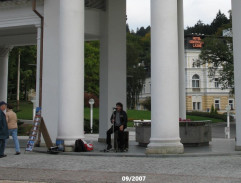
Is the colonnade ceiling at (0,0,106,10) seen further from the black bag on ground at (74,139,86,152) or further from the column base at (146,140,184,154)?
the column base at (146,140,184,154)

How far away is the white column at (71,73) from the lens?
15.3 meters

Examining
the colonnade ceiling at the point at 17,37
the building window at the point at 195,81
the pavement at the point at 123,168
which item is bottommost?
the pavement at the point at 123,168

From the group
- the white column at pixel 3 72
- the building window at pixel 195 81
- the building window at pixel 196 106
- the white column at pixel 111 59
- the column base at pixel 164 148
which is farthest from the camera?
the building window at pixel 195 81

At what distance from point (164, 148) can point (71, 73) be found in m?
4.72

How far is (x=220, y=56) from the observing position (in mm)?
49812

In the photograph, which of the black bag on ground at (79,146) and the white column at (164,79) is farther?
the black bag on ground at (79,146)

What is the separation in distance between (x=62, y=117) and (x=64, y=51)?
259 cm

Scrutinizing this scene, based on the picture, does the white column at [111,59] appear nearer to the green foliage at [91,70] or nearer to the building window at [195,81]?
the green foliage at [91,70]

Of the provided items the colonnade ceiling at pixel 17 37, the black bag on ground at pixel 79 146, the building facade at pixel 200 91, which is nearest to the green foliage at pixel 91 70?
the building facade at pixel 200 91

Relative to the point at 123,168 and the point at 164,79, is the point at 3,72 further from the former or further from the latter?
the point at 123,168

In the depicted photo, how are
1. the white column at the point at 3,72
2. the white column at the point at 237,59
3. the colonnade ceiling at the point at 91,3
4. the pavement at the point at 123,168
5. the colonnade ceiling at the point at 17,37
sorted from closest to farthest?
the pavement at the point at 123,168 → the white column at the point at 237,59 → the colonnade ceiling at the point at 91,3 → the colonnade ceiling at the point at 17,37 → the white column at the point at 3,72

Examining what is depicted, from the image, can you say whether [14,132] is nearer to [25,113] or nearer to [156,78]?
[156,78]

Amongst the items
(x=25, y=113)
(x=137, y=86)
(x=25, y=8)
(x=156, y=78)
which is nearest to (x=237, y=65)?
(x=156, y=78)
